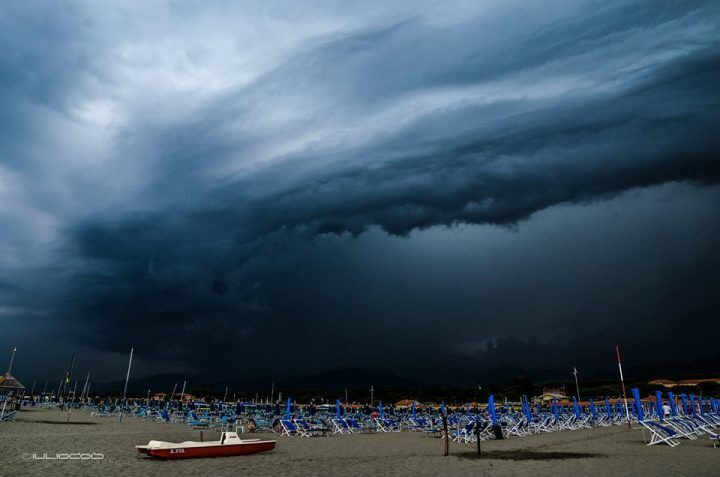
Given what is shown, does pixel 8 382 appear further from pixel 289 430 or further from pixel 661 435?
pixel 661 435

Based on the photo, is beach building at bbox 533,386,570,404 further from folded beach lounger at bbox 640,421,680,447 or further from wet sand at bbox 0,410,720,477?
wet sand at bbox 0,410,720,477

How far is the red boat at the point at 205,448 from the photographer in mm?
16375

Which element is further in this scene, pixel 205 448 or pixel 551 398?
pixel 551 398

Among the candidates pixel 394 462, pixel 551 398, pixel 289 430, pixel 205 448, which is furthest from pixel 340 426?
pixel 551 398

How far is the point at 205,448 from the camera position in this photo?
56.9 ft

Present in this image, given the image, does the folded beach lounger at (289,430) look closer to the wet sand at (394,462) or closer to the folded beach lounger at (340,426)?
the folded beach lounger at (340,426)

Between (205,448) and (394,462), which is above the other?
(205,448)

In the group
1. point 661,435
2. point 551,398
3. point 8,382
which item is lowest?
point 661,435

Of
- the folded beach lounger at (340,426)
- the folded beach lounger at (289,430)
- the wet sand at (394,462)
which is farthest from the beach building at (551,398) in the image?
the wet sand at (394,462)

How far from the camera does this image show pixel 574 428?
116 feet

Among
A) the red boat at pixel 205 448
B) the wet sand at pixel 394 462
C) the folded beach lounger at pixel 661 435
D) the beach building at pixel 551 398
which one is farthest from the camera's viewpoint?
the beach building at pixel 551 398

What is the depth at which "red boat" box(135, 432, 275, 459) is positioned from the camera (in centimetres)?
1638

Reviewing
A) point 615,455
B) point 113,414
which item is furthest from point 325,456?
point 113,414

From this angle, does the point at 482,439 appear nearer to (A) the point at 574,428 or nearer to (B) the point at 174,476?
(A) the point at 574,428
